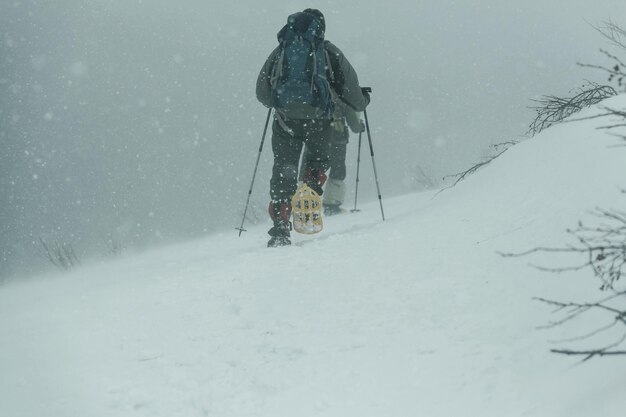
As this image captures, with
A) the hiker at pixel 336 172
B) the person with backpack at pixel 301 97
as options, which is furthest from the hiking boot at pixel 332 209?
the person with backpack at pixel 301 97

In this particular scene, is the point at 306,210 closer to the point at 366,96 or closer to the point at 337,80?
the point at 337,80

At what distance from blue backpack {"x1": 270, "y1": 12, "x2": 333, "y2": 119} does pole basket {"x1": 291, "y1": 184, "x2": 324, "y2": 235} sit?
3.06 feet

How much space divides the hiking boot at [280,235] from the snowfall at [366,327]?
0.60 m

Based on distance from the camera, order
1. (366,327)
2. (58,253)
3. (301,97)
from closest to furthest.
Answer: (366,327), (301,97), (58,253)

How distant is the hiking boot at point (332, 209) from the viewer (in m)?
8.90

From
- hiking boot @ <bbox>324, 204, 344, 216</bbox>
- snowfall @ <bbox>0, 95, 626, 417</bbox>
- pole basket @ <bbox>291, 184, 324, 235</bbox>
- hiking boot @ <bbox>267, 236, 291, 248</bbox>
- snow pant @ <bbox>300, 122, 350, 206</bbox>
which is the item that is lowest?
snowfall @ <bbox>0, 95, 626, 417</bbox>

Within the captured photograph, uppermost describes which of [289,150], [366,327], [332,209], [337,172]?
[337,172]

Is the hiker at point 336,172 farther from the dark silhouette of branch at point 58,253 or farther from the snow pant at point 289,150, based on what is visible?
the dark silhouette of branch at point 58,253

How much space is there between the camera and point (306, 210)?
642 cm

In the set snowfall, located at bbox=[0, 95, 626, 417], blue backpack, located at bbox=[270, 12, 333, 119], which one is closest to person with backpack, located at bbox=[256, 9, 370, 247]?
blue backpack, located at bbox=[270, 12, 333, 119]

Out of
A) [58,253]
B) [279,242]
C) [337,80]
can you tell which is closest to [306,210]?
[279,242]

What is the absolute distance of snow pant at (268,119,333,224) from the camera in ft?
20.6

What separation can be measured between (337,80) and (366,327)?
3264 mm

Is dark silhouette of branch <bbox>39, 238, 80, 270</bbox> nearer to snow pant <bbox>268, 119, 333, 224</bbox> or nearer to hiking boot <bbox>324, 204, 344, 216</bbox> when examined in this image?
hiking boot <bbox>324, 204, 344, 216</bbox>
